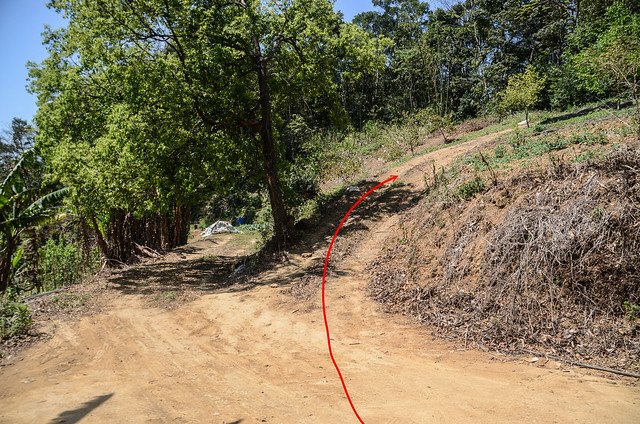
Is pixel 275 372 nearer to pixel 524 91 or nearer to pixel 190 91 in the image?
pixel 190 91

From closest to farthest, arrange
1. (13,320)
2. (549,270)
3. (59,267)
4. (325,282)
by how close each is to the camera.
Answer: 1. (549,270)
2. (13,320)
3. (325,282)
4. (59,267)

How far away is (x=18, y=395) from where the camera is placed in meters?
6.04

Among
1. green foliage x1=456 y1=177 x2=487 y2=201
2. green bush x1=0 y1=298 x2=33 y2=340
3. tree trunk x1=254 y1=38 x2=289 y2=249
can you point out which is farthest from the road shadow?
tree trunk x1=254 y1=38 x2=289 y2=249

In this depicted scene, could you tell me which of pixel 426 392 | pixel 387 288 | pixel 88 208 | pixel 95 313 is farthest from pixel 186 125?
pixel 426 392

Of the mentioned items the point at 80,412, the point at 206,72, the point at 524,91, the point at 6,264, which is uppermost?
the point at 206,72

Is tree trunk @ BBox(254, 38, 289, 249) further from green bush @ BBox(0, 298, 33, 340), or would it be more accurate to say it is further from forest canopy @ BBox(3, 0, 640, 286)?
green bush @ BBox(0, 298, 33, 340)

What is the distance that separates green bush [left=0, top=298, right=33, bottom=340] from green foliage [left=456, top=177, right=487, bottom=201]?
368 inches

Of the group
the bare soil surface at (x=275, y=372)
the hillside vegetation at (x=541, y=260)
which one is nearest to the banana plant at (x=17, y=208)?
the bare soil surface at (x=275, y=372)

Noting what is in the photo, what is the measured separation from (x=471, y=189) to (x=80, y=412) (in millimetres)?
8276

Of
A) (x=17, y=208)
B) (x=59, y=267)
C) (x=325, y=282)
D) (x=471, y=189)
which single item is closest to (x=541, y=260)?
(x=471, y=189)

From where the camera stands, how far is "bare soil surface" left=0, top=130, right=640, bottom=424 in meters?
4.96

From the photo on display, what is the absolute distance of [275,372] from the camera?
6.42 metres

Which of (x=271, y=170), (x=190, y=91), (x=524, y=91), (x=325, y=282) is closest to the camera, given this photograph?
(x=325, y=282)

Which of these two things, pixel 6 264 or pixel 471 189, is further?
pixel 6 264
